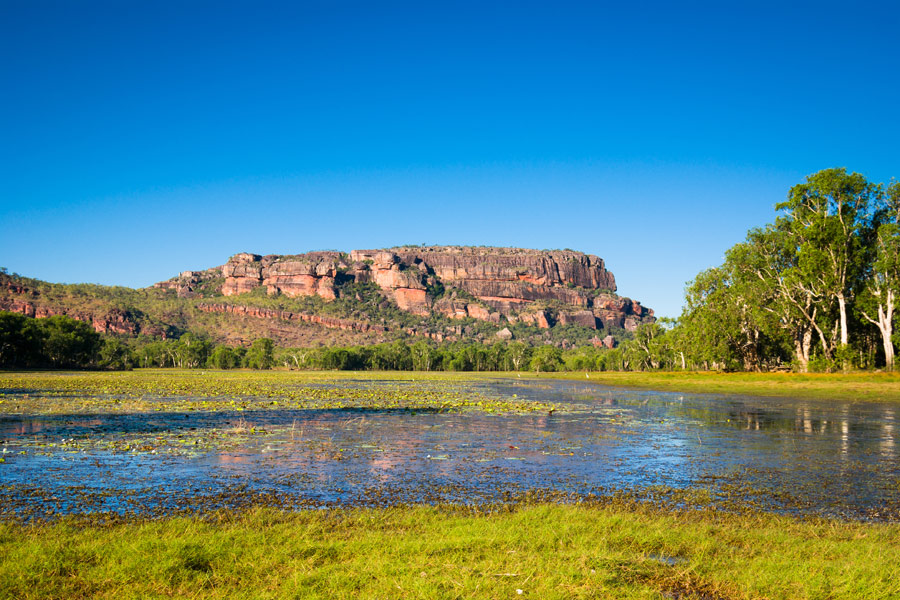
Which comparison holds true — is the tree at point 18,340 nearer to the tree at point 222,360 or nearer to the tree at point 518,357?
the tree at point 222,360

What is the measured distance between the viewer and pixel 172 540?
7551mm

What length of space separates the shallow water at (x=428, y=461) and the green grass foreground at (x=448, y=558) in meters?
1.85

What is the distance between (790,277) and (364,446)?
4839 centimetres

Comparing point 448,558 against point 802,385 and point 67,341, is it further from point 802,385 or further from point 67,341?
point 67,341

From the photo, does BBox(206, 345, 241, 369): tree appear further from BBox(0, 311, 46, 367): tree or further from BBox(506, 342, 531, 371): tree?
BBox(506, 342, 531, 371): tree

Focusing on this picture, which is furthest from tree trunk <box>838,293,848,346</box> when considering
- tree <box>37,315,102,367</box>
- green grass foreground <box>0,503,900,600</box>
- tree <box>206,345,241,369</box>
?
tree <box>206,345,241,369</box>

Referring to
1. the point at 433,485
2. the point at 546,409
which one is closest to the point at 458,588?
the point at 433,485

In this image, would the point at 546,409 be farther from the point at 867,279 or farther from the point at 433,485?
the point at 867,279

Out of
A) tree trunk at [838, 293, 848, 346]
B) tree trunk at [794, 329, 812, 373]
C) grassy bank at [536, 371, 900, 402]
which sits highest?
tree trunk at [838, 293, 848, 346]

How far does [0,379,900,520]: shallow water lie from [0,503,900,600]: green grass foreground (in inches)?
72.7

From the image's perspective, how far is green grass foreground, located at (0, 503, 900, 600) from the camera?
6.37 meters

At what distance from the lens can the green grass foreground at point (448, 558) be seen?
637 cm

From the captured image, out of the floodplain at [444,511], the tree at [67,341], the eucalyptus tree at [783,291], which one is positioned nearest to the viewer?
the floodplain at [444,511]

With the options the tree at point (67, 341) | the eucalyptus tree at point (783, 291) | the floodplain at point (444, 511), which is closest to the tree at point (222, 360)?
the tree at point (67, 341)
